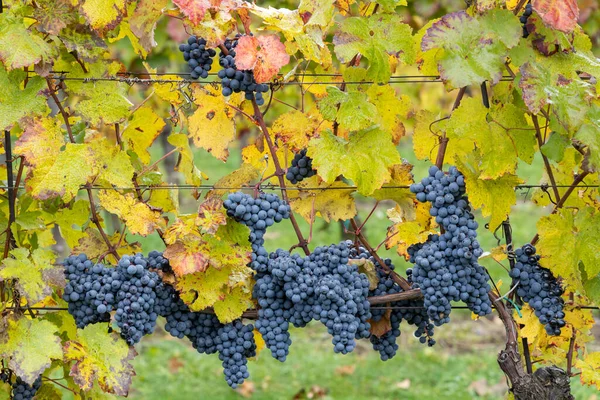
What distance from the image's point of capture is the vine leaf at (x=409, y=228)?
Answer: 217cm

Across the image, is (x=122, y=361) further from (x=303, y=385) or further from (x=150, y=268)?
(x=303, y=385)

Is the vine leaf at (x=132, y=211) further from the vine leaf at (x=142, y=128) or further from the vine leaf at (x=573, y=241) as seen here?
the vine leaf at (x=573, y=241)

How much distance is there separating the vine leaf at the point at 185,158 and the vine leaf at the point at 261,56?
0.55m

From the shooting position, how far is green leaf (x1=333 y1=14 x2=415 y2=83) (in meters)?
2.04

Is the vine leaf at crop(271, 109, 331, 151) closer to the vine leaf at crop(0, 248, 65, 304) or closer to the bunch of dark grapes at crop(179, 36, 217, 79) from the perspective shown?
the bunch of dark grapes at crop(179, 36, 217, 79)

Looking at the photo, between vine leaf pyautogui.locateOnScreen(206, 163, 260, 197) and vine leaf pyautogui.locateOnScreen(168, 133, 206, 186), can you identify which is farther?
vine leaf pyautogui.locateOnScreen(168, 133, 206, 186)

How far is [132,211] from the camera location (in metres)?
2.17

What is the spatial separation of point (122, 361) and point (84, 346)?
0.38 ft

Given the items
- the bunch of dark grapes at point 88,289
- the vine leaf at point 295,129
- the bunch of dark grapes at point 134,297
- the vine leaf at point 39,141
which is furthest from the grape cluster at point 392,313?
the vine leaf at point 39,141

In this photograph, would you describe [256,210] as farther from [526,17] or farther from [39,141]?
[526,17]

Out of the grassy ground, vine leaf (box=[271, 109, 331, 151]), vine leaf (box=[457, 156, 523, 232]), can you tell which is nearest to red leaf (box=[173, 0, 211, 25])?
vine leaf (box=[271, 109, 331, 151])

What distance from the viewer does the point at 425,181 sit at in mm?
Result: 2047

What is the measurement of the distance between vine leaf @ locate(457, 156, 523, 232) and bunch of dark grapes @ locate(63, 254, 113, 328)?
1.05 metres

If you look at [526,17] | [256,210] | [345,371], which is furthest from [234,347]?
[345,371]
